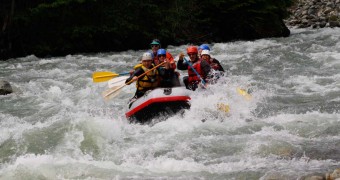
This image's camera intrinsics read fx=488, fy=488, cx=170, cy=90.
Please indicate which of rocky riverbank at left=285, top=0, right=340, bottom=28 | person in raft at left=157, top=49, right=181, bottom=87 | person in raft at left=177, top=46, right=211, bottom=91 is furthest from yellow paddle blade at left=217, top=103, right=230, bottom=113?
rocky riverbank at left=285, top=0, right=340, bottom=28

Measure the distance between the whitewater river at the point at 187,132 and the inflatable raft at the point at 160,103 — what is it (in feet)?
0.51

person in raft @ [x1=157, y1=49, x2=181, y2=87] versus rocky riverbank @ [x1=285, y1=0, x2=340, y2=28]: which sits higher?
person in raft @ [x1=157, y1=49, x2=181, y2=87]

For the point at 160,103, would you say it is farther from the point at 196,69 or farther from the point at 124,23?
the point at 124,23

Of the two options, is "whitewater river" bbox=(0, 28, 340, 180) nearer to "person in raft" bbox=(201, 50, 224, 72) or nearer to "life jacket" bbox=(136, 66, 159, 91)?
"person in raft" bbox=(201, 50, 224, 72)

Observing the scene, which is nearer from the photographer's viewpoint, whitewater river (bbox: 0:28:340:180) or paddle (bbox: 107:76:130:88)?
whitewater river (bbox: 0:28:340:180)

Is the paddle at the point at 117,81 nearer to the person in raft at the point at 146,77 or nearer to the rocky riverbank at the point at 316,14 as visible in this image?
the person in raft at the point at 146,77

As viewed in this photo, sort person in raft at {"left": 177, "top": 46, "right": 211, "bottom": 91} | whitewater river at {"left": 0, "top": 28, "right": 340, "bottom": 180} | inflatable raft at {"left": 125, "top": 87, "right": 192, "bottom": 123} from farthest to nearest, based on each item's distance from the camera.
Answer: person in raft at {"left": 177, "top": 46, "right": 211, "bottom": 91} → inflatable raft at {"left": 125, "top": 87, "right": 192, "bottom": 123} → whitewater river at {"left": 0, "top": 28, "right": 340, "bottom": 180}

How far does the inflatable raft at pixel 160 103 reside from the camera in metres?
8.04

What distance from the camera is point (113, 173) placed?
19.0 feet

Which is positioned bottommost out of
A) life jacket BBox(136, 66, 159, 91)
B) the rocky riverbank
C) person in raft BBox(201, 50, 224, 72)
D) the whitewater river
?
the rocky riverbank

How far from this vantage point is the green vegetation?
17188 mm

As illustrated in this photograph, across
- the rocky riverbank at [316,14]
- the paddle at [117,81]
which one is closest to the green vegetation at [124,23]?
the rocky riverbank at [316,14]

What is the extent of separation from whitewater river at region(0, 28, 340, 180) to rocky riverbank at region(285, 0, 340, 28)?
38.4ft

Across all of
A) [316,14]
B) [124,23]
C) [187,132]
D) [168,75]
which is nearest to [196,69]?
[168,75]
